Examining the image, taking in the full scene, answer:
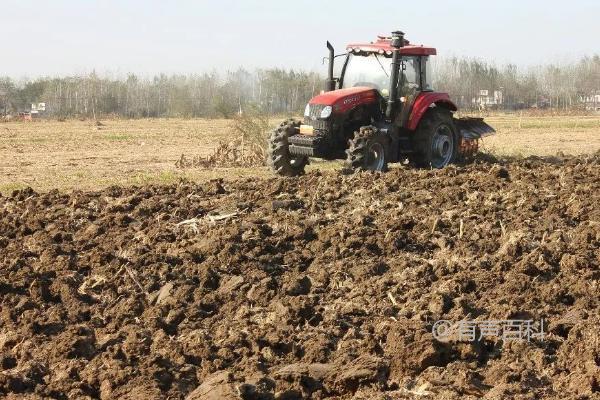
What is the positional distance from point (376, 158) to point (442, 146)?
172cm

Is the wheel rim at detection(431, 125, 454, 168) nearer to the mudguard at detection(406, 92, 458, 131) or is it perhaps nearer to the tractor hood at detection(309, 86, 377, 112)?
the mudguard at detection(406, 92, 458, 131)

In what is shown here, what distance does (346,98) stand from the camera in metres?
13.6

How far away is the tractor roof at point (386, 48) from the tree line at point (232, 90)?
4976cm

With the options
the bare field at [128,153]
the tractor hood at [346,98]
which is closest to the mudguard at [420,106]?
the tractor hood at [346,98]

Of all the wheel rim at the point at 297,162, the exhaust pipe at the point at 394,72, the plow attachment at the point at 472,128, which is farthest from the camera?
the plow attachment at the point at 472,128

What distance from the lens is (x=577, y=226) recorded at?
8758mm

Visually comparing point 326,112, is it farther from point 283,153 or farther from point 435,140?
point 435,140

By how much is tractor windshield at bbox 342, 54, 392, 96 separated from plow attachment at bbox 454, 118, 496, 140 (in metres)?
2.21

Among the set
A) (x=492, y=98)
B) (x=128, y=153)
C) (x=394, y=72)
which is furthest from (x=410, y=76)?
(x=492, y=98)

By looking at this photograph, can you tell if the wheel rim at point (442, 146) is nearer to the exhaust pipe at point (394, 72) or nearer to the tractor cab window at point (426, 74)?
the tractor cab window at point (426, 74)

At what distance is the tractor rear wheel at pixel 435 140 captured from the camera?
14617mm

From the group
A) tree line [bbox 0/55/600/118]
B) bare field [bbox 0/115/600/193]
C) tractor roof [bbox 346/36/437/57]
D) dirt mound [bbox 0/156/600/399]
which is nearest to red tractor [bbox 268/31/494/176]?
tractor roof [bbox 346/36/437/57]

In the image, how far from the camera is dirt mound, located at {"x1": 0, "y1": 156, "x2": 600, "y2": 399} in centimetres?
553

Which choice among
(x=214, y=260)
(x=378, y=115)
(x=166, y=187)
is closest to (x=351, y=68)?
(x=378, y=115)
